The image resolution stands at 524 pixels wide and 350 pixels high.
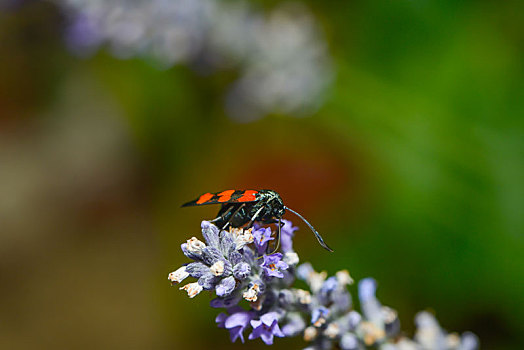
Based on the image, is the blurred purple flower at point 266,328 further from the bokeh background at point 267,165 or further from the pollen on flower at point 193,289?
the bokeh background at point 267,165

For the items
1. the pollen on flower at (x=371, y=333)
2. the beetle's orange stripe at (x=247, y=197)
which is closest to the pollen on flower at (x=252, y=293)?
the beetle's orange stripe at (x=247, y=197)

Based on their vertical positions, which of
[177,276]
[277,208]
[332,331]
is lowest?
[332,331]

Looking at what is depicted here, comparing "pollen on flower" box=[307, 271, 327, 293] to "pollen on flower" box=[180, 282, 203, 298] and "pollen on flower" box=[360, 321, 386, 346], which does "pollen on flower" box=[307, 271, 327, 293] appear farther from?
"pollen on flower" box=[180, 282, 203, 298]

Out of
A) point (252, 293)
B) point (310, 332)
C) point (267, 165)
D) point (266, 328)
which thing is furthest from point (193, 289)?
point (267, 165)

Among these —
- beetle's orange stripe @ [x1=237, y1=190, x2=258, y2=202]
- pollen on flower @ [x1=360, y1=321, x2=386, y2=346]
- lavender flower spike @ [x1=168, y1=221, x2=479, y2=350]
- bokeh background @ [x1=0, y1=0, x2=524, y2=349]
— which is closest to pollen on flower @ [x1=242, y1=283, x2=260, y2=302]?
lavender flower spike @ [x1=168, y1=221, x2=479, y2=350]

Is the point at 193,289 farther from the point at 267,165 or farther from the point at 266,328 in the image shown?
the point at 267,165

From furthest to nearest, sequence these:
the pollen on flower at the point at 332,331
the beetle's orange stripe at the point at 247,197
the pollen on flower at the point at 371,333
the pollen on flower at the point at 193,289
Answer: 1. the pollen on flower at the point at 371,333
2. the pollen on flower at the point at 332,331
3. the beetle's orange stripe at the point at 247,197
4. the pollen on flower at the point at 193,289
